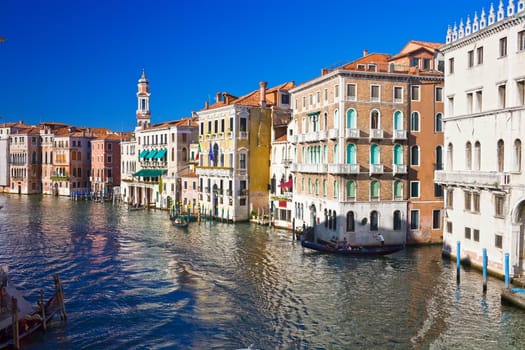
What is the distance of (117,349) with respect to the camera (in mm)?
14000

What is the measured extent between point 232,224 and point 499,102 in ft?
67.8

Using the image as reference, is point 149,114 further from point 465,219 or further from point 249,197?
point 465,219

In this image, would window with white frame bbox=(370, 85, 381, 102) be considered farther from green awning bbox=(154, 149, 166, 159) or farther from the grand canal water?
green awning bbox=(154, 149, 166, 159)

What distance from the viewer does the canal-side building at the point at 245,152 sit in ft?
123

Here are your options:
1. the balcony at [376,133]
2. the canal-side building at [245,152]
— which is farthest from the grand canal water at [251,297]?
the canal-side building at [245,152]

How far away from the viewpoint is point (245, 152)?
3772 cm

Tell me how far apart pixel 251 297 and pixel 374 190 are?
1063cm

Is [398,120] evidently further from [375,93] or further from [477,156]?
[477,156]

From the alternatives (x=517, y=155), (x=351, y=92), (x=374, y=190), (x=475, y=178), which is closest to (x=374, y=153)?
(x=374, y=190)

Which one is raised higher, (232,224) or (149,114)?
(149,114)

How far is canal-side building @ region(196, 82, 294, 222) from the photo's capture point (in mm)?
37562

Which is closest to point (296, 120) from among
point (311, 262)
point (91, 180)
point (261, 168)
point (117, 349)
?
point (261, 168)

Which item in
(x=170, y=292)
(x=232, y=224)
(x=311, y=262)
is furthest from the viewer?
(x=232, y=224)

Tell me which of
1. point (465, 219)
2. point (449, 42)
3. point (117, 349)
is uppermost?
point (449, 42)
